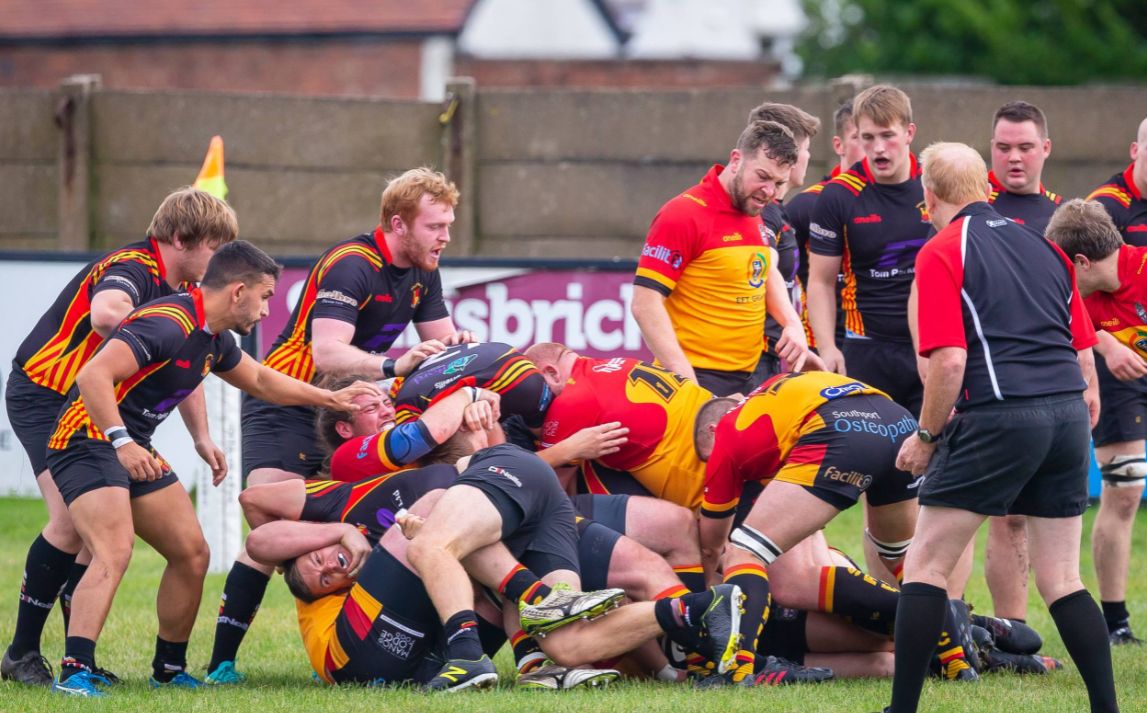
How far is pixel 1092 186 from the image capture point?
1127 centimetres

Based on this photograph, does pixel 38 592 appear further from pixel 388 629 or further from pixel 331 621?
pixel 388 629

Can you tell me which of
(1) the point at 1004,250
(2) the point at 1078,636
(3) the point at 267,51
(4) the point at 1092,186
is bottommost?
(2) the point at 1078,636

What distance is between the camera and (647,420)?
6.20m

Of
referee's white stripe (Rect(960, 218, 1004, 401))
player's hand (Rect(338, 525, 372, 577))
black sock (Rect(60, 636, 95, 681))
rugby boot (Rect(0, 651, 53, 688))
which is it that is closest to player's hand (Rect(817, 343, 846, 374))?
referee's white stripe (Rect(960, 218, 1004, 401))

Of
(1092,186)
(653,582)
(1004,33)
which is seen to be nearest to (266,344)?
(653,582)

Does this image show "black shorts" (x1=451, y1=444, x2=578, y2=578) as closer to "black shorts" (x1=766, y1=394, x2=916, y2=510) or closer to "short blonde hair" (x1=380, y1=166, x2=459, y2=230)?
"black shorts" (x1=766, y1=394, x2=916, y2=510)

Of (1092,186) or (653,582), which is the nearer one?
(653,582)

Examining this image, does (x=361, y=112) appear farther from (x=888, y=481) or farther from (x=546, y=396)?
(x=888, y=481)

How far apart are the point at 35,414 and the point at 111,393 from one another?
77 centimetres

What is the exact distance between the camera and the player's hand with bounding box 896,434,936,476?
5035 mm

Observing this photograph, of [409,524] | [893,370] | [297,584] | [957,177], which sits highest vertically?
[957,177]

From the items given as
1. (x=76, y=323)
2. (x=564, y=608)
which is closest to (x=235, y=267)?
(x=76, y=323)

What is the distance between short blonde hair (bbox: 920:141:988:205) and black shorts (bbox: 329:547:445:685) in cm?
229

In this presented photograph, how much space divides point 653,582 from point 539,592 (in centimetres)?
51
